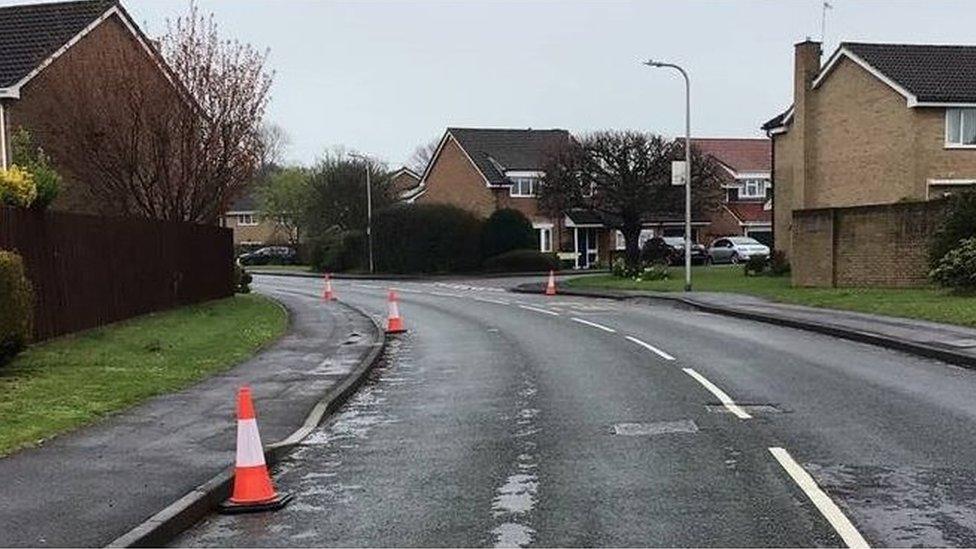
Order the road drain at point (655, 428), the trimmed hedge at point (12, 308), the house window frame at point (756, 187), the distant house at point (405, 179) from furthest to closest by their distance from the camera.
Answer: the distant house at point (405, 179) → the house window frame at point (756, 187) → the trimmed hedge at point (12, 308) → the road drain at point (655, 428)

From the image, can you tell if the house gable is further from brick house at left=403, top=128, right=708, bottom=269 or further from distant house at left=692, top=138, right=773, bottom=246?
distant house at left=692, top=138, right=773, bottom=246

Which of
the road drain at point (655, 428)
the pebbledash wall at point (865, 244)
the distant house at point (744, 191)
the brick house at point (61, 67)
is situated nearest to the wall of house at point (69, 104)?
the brick house at point (61, 67)

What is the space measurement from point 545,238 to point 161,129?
122 feet

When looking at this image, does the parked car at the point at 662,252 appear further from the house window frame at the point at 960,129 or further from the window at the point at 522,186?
the house window frame at the point at 960,129

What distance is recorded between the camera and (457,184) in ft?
212

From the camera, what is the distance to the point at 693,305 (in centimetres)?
2691

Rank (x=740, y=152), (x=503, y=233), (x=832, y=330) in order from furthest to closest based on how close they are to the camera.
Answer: (x=740, y=152)
(x=503, y=233)
(x=832, y=330)

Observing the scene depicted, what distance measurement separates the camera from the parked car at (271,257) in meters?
77.4

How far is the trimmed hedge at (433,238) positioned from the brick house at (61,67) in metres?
25.0

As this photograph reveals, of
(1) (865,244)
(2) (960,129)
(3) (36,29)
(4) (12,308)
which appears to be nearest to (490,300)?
(1) (865,244)

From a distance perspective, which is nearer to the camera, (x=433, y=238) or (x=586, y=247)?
(x=433, y=238)

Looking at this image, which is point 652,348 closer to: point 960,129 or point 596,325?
point 596,325

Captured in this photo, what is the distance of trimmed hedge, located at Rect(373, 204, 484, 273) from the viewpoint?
52969mm

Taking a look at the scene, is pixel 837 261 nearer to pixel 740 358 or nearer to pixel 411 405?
pixel 740 358
